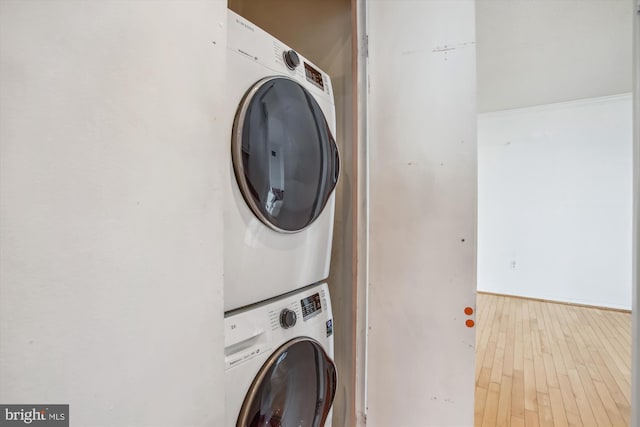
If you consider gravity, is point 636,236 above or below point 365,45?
below

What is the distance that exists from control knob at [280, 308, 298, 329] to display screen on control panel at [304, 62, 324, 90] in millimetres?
743

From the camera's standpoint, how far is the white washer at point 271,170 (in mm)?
636

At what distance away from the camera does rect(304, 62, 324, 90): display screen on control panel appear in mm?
917

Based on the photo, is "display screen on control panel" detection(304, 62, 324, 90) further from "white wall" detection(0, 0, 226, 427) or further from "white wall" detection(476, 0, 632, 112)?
"white wall" detection(476, 0, 632, 112)

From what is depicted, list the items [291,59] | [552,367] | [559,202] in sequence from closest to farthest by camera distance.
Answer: [291,59], [552,367], [559,202]

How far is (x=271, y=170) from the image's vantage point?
2.29 ft

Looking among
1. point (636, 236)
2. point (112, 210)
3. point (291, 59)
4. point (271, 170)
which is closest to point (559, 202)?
point (636, 236)

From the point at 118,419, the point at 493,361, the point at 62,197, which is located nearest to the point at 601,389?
the point at 493,361

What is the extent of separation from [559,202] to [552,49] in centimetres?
213

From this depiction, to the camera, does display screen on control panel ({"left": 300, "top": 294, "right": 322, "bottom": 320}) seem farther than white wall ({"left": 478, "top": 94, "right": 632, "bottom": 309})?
No

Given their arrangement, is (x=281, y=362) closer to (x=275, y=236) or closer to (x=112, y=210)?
(x=275, y=236)

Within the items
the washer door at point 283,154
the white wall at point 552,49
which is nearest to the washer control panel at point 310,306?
the washer door at point 283,154

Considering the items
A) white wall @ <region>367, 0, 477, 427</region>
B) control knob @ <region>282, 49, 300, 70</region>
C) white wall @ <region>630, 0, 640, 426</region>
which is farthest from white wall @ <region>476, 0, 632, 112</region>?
control knob @ <region>282, 49, 300, 70</region>

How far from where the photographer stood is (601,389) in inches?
76.9
